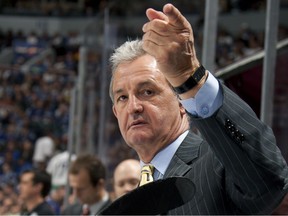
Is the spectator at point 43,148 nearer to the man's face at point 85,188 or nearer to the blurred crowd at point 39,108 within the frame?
the blurred crowd at point 39,108

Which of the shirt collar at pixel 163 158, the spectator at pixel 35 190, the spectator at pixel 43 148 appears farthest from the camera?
the spectator at pixel 43 148

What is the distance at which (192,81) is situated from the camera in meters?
1.76

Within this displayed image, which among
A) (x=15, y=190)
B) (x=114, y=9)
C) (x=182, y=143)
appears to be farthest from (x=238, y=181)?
(x=15, y=190)

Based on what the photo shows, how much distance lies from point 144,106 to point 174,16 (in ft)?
1.95

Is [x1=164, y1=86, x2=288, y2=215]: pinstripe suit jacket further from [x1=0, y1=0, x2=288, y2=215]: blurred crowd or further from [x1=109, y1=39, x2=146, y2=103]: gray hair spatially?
[x1=0, y1=0, x2=288, y2=215]: blurred crowd

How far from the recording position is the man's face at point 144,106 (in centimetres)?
222

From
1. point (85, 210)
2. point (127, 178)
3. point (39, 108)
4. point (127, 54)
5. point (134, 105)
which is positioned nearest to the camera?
point (134, 105)

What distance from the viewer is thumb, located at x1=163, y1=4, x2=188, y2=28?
1.62 m

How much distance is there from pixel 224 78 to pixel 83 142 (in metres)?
3.19

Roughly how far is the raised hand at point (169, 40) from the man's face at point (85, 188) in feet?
11.6

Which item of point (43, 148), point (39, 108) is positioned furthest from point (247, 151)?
point (39, 108)

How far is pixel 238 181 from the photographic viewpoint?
179 cm

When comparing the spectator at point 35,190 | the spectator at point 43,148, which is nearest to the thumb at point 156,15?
the spectator at point 35,190

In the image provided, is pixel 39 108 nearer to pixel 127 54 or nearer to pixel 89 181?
pixel 89 181
